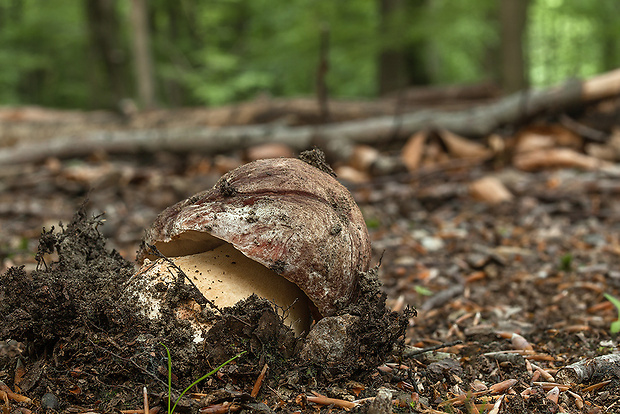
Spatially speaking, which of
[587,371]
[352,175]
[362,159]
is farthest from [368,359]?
[362,159]

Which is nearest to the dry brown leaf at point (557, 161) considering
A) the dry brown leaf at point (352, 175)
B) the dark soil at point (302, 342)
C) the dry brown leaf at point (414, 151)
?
the dry brown leaf at point (414, 151)

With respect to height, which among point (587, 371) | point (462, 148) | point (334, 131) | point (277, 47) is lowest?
point (462, 148)

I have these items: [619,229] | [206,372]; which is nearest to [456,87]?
[619,229]

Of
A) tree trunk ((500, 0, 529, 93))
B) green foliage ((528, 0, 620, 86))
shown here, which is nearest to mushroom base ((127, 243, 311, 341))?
tree trunk ((500, 0, 529, 93))

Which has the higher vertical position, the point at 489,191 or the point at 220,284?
the point at 220,284

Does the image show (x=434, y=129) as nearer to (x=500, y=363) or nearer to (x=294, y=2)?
(x=500, y=363)

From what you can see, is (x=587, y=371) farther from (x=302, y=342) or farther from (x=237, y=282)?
(x=237, y=282)

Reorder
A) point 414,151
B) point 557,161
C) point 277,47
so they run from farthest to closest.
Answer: point 277,47
point 414,151
point 557,161

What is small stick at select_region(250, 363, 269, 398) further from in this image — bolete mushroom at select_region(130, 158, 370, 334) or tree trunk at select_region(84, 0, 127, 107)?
tree trunk at select_region(84, 0, 127, 107)
